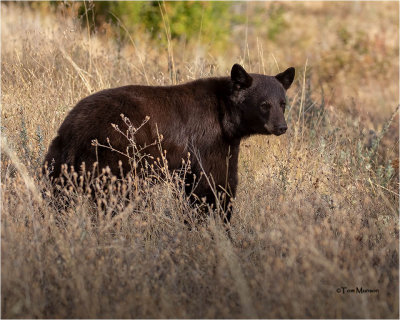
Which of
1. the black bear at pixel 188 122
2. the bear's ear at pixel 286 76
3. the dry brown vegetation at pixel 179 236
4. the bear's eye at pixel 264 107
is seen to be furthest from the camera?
the bear's ear at pixel 286 76

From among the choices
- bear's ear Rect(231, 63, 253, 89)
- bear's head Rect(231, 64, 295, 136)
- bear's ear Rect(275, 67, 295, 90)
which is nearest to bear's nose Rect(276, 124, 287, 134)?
bear's head Rect(231, 64, 295, 136)

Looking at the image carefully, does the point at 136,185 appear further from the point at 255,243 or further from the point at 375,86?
the point at 375,86

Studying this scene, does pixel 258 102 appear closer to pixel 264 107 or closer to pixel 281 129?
pixel 264 107

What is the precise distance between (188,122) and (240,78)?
0.66 m

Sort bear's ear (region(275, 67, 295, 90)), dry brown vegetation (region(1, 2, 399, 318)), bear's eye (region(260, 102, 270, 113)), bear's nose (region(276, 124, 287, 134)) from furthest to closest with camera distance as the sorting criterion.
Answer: bear's ear (region(275, 67, 295, 90)) → bear's eye (region(260, 102, 270, 113)) → bear's nose (region(276, 124, 287, 134)) → dry brown vegetation (region(1, 2, 399, 318))

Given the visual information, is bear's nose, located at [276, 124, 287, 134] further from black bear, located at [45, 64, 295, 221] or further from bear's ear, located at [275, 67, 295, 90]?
bear's ear, located at [275, 67, 295, 90]

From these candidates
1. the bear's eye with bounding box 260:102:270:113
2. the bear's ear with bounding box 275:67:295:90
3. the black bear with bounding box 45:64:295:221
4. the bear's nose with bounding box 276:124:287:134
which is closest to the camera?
the black bear with bounding box 45:64:295:221

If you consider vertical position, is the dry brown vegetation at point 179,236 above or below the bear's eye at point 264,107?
below

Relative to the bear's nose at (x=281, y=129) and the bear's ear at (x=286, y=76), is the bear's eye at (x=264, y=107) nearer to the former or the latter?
the bear's nose at (x=281, y=129)

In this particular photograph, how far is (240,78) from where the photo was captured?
19.4 ft

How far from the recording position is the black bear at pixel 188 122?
17.2 feet

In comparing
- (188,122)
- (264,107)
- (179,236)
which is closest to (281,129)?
(264,107)

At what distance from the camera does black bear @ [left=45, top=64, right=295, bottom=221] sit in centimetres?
523

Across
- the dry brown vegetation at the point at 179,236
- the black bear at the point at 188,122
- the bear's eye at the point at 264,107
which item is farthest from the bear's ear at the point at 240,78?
the dry brown vegetation at the point at 179,236
